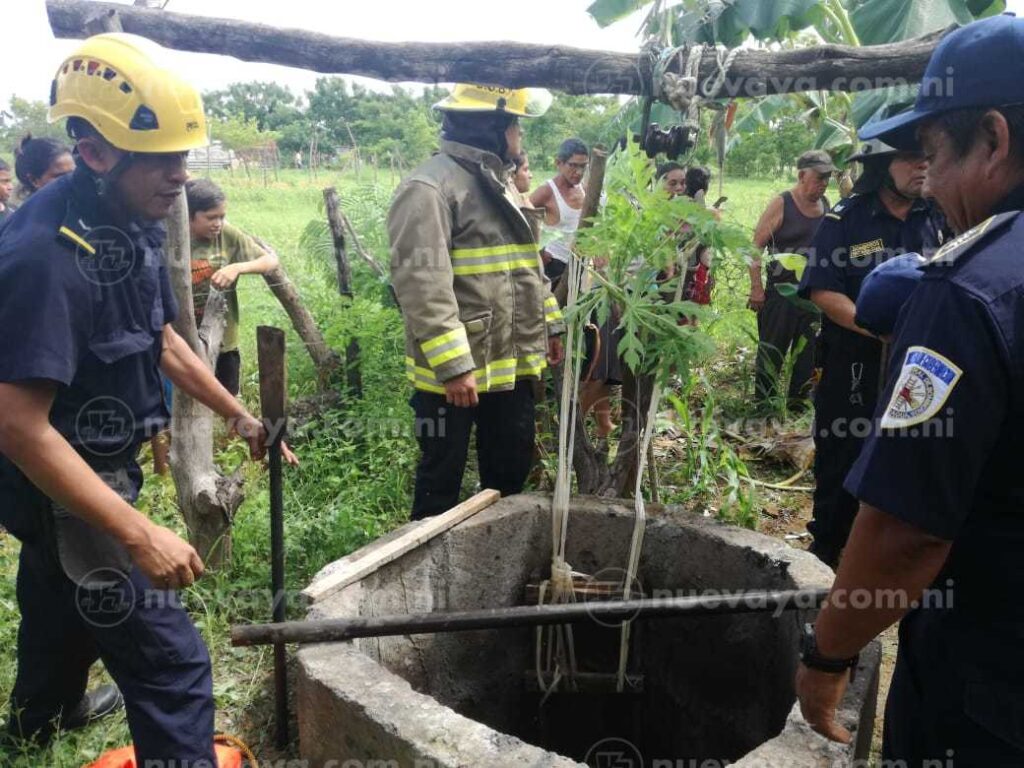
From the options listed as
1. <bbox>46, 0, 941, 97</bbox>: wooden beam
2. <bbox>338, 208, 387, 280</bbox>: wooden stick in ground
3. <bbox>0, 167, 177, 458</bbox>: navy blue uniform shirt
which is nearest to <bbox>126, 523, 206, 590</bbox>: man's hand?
<bbox>0, 167, 177, 458</bbox>: navy blue uniform shirt

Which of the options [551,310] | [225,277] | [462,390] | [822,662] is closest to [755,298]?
[551,310]

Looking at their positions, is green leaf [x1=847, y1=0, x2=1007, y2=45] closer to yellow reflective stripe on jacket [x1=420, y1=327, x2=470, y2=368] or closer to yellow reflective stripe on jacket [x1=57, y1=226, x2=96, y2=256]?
yellow reflective stripe on jacket [x1=420, y1=327, x2=470, y2=368]

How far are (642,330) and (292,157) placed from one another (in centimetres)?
3665

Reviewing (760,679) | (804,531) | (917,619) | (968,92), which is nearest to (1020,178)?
(968,92)

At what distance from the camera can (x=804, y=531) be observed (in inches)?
173

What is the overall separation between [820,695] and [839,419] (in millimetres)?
2183

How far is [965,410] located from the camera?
1177 millimetres

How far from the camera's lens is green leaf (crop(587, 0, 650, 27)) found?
5.68 m

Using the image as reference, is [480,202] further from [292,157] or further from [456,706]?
[292,157]

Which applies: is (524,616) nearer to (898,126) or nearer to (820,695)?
(820,695)

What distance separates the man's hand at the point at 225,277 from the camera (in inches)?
160

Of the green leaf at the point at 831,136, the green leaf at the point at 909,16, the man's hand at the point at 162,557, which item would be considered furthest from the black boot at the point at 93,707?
the green leaf at the point at 831,136

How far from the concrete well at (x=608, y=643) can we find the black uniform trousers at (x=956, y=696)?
2.39 ft

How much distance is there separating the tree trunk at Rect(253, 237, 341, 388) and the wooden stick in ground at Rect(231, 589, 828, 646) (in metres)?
3.33
